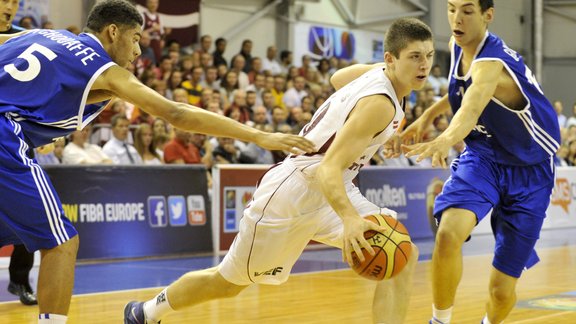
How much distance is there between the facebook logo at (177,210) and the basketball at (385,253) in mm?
6702

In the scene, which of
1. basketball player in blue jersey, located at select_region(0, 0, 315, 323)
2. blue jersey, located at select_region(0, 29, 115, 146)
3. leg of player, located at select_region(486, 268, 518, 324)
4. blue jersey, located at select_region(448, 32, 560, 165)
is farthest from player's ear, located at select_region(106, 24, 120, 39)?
leg of player, located at select_region(486, 268, 518, 324)

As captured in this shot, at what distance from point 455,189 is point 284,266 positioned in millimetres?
1228

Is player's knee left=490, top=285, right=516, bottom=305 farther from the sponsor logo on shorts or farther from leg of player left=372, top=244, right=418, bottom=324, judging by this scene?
the sponsor logo on shorts

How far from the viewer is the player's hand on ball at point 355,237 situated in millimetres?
4051

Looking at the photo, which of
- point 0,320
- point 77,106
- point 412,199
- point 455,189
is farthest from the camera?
point 412,199

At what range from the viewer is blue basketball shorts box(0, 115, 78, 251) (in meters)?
4.34

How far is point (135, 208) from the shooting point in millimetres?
10648

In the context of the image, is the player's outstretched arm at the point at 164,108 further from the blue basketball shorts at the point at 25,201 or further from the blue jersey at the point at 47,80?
the blue basketball shorts at the point at 25,201

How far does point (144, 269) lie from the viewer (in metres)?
9.73

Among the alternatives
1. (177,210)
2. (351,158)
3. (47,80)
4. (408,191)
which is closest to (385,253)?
(351,158)

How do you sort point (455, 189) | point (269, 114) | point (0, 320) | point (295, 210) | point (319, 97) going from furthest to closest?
1. point (319, 97)
2. point (269, 114)
3. point (0, 320)
4. point (455, 189)
5. point (295, 210)

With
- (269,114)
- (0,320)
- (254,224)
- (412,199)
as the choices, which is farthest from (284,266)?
(269,114)

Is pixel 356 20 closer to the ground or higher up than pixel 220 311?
higher up

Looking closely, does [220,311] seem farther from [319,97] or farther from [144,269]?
[319,97]
